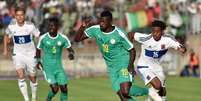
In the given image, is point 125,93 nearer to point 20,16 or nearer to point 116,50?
point 116,50

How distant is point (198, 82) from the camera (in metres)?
29.5

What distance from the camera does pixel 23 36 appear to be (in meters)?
19.6

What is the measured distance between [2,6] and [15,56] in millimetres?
13935

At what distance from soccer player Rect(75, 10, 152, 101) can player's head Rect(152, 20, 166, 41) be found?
1232 millimetres

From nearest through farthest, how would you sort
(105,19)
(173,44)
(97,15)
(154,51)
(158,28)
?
(105,19) < (158,28) < (173,44) < (154,51) < (97,15)

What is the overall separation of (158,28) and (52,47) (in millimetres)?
2779

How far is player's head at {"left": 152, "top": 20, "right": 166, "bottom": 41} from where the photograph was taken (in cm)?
1653

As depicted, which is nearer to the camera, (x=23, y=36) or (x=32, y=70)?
(x=23, y=36)

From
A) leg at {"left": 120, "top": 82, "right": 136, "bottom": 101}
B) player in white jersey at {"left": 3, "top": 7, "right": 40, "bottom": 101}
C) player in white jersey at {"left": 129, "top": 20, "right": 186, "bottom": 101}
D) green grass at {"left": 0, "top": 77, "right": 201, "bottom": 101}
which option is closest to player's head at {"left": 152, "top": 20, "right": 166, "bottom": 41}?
player in white jersey at {"left": 129, "top": 20, "right": 186, "bottom": 101}

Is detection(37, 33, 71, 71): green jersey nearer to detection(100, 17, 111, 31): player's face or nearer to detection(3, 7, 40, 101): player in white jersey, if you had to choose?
detection(3, 7, 40, 101): player in white jersey

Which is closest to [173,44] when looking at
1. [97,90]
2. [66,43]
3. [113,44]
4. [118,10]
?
[113,44]

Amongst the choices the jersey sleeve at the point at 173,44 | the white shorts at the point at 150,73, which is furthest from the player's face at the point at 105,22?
the white shorts at the point at 150,73

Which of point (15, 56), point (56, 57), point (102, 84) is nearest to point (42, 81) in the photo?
point (102, 84)

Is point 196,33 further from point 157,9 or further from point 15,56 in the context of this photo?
point 15,56
